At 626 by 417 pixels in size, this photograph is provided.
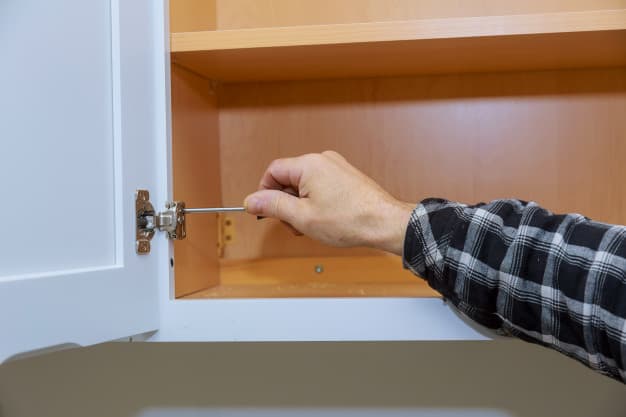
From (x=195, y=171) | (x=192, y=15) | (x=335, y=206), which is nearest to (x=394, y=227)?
(x=335, y=206)

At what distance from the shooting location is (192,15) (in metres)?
0.86

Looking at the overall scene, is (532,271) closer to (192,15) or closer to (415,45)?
(415,45)

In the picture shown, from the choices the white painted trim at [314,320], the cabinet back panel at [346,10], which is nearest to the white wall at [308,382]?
the white painted trim at [314,320]

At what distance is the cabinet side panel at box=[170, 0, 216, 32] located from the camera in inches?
30.0

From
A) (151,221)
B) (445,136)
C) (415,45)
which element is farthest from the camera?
(445,136)

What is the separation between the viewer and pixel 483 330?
65cm

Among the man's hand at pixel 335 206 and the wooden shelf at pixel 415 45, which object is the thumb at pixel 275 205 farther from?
the wooden shelf at pixel 415 45

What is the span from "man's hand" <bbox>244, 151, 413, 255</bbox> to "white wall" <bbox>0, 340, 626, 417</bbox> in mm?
472

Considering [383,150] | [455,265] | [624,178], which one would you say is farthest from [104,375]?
[624,178]

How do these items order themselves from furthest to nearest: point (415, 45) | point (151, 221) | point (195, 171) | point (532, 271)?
point (195, 171) → point (415, 45) → point (151, 221) → point (532, 271)

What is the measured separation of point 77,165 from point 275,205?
0.21 meters

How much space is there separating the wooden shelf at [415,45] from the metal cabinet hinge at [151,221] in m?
0.20

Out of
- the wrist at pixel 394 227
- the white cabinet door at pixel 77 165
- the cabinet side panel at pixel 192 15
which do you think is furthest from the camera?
Answer: the cabinet side panel at pixel 192 15

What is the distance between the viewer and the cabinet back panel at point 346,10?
0.96 m
